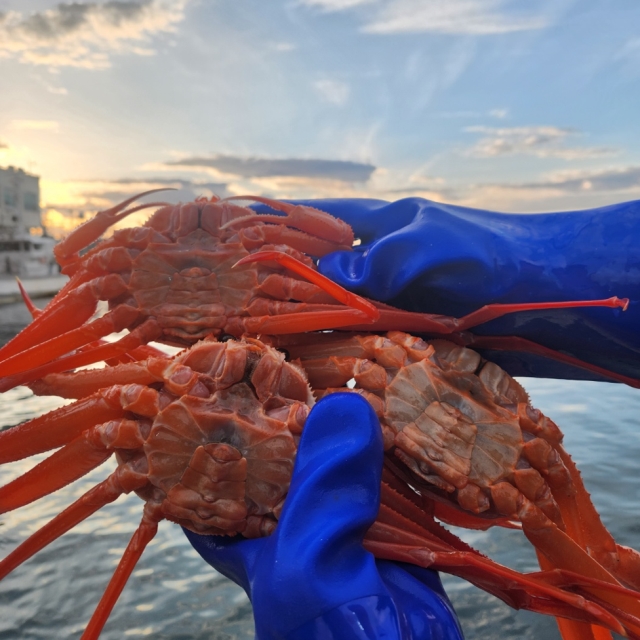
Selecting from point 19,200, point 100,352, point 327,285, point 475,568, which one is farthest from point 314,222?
point 19,200

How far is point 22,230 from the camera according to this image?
38.4 meters

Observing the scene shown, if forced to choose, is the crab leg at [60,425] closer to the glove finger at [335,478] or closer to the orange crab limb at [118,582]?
the orange crab limb at [118,582]

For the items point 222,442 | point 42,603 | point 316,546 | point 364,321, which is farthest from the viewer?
point 42,603

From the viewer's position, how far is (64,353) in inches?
77.4

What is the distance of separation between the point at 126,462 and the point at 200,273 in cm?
66

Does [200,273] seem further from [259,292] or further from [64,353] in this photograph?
→ [64,353]

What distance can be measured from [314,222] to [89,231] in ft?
3.03

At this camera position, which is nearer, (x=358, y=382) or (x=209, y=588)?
(x=358, y=382)

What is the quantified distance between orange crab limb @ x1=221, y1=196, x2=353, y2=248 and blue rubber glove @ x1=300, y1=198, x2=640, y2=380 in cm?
13

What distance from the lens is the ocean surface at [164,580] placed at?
14.4 ft

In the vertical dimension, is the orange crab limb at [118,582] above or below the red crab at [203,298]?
below

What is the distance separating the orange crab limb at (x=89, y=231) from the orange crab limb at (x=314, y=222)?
0.45 meters

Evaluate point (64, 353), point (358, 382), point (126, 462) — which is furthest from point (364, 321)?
point (64, 353)

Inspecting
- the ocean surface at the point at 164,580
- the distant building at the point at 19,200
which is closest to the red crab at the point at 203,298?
the ocean surface at the point at 164,580
